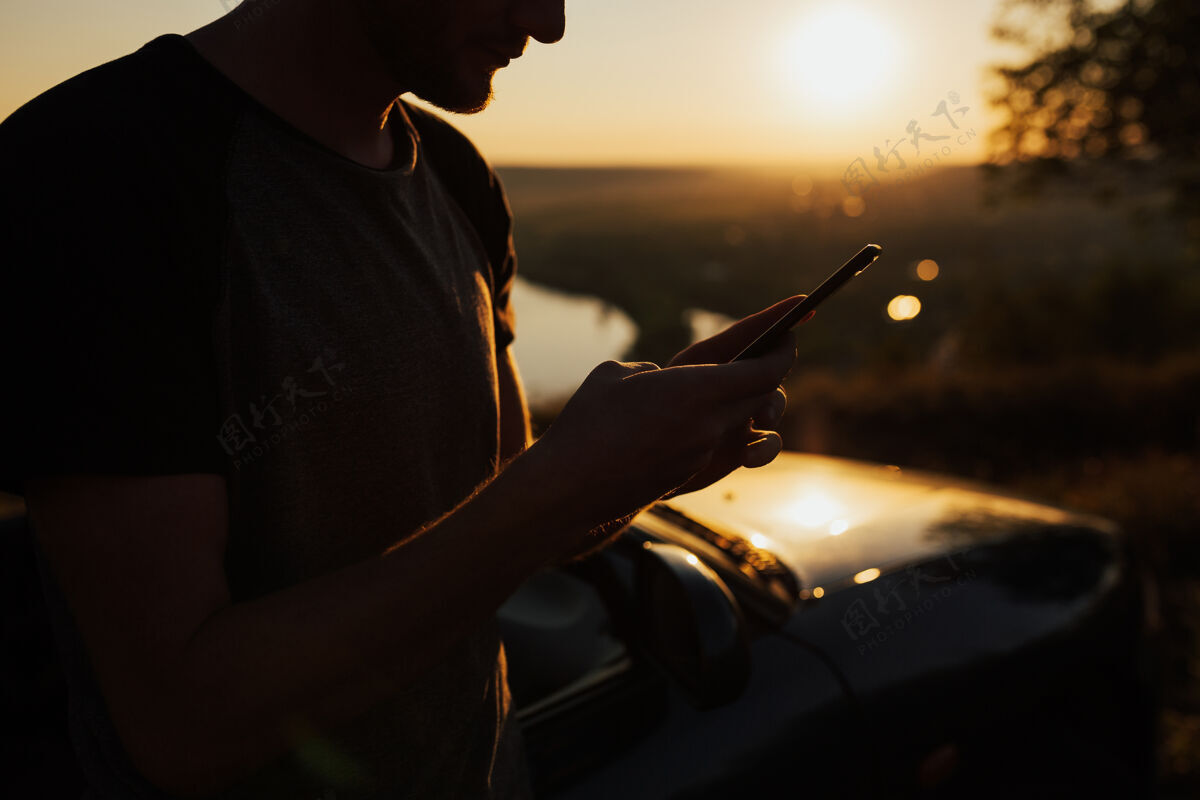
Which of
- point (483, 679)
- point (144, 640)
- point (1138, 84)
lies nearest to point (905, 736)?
point (483, 679)

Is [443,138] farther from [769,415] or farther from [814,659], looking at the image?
[814,659]

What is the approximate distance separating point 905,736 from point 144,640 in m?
1.67

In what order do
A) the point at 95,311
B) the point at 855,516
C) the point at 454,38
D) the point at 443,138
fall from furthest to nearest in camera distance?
1. the point at 855,516
2. the point at 443,138
3. the point at 454,38
4. the point at 95,311

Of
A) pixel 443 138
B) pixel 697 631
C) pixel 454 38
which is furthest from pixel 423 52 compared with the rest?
pixel 697 631

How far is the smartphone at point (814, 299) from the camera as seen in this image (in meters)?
0.98

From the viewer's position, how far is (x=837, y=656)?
179cm

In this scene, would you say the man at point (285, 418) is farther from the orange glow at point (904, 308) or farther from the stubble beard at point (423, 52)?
the orange glow at point (904, 308)

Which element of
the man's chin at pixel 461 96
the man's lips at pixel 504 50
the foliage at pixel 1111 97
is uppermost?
the man's lips at pixel 504 50

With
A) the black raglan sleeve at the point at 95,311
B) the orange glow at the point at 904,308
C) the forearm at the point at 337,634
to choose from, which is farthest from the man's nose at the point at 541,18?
the orange glow at the point at 904,308

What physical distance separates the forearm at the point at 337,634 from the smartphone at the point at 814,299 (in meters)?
0.33

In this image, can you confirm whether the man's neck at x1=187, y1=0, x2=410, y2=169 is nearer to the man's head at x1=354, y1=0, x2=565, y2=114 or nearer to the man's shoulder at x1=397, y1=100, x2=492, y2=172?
the man's head at x1=354, y1=0, x2=565, y2=114

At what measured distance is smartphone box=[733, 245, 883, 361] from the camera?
38.4 inches

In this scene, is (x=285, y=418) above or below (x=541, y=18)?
below

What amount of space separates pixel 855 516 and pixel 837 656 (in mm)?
713
